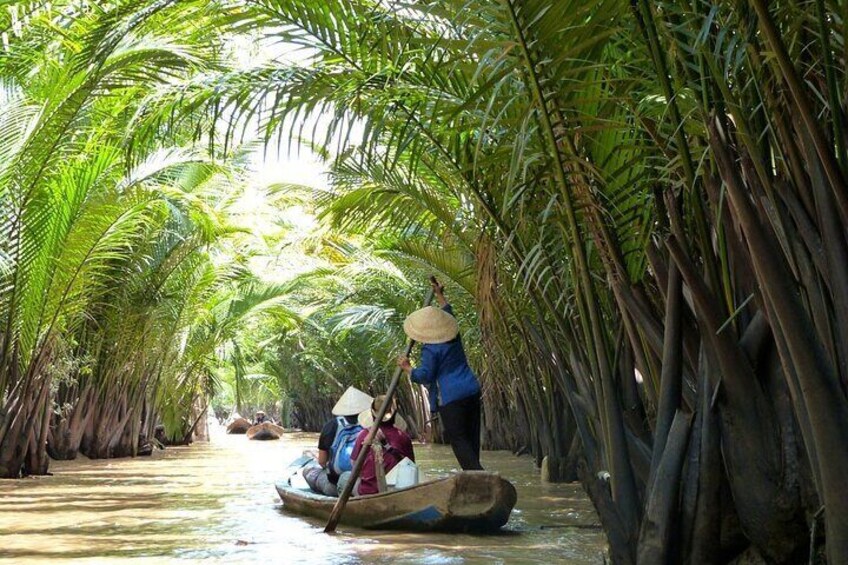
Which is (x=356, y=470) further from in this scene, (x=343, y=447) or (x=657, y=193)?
(x=657, y=193)

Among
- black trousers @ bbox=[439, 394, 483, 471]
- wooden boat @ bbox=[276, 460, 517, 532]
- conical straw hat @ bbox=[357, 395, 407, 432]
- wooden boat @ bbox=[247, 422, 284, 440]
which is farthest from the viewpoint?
wooden boat @ bbox=[247, 422, 284, 440]

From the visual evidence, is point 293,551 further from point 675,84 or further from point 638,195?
point 675,84

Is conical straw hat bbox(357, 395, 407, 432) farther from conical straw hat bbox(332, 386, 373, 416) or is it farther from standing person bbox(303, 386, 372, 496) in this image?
conical straw hat bbox(332, 386, 373, 416)

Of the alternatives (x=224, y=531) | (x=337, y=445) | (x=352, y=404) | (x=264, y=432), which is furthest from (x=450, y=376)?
(x=264, y=432)

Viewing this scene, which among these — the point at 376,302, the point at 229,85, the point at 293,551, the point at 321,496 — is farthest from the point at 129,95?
the point at 376,302

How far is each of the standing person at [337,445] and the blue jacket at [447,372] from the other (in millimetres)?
745

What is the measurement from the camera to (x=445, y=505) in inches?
270

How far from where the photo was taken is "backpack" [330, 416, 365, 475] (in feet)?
26.5

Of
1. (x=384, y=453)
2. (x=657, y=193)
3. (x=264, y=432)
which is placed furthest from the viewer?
(x=264, y=432)

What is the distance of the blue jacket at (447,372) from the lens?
8047mm

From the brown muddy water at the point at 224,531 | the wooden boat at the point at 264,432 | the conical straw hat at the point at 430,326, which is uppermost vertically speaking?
the conical straw hat at the point at 430,326

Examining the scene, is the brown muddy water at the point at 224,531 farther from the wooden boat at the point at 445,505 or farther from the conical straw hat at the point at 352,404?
the conical straw hat at the point at 352,404

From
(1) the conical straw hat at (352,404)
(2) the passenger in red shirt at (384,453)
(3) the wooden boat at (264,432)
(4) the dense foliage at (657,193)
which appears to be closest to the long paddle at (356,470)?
(2) the passenger in red shirt at (384,453)

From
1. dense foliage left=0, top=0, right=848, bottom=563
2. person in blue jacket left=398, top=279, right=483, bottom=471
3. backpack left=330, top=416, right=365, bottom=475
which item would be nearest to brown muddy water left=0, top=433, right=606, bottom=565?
backpack left=330, top=416, right=365, bottom=475
